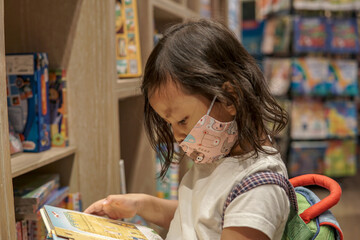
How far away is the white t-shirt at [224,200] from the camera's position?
0.91m

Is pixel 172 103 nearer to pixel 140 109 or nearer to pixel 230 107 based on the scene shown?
pixel 230 107

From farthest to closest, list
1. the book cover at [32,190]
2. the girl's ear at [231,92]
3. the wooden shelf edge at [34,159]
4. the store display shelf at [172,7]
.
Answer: the store display shelf at [172,7]
the book cover at [32,190]
the wooden shelf edge at [34,159]
the girl's ear at [231,92]

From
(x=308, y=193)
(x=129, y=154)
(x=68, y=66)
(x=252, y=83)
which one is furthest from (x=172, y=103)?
(x=129, y=154)

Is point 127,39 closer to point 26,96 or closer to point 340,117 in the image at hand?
point 26,96

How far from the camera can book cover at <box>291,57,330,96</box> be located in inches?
159

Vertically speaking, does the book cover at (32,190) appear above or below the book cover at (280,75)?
below

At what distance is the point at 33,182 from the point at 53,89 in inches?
12.5

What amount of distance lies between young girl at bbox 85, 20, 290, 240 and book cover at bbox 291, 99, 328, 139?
3102 millimetres

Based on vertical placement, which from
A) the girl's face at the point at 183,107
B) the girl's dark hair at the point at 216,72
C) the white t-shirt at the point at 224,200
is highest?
the girl's dark hair at the point at 216,72

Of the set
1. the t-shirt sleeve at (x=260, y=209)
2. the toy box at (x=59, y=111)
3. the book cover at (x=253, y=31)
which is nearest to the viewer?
the t-shirt sleeve at (x=260, y=209)

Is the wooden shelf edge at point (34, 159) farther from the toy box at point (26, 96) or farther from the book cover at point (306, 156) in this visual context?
the book cover at point (306, 156)

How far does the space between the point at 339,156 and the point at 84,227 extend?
361cm

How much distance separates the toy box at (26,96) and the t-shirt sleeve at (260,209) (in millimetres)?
697

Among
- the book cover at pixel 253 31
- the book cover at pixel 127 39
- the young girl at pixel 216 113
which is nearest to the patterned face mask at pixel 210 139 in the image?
the young girl at pixel 216 113
